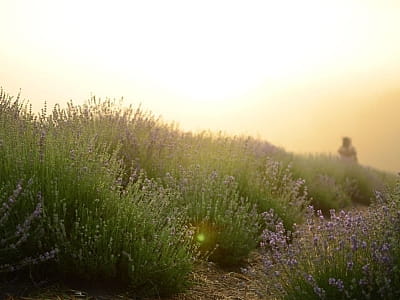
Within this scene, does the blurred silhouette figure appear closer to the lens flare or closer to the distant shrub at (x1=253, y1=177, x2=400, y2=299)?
the lens flare

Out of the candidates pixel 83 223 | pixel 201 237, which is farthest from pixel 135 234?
pixel 201 237

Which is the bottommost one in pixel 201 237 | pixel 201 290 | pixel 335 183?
pixel 201 290

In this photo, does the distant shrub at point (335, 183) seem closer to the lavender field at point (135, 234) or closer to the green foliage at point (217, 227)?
the green foliage at point (217, 227)

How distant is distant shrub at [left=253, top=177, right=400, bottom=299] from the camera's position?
93.4 inches

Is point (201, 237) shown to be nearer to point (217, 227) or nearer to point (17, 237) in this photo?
point (217, 227)

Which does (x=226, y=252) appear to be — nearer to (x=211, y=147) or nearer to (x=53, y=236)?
(x=53, y=236)

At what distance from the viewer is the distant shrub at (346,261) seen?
2371mm

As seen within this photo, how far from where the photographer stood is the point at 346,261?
8.39 ft

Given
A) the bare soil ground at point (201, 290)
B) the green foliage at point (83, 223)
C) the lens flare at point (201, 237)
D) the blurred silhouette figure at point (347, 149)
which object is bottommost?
the bare soil ground at point (201, 290)

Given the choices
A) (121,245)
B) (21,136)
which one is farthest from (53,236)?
(21,136)

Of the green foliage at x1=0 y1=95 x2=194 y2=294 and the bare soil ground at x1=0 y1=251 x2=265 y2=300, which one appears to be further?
the green foliage at x1=0 y1=95 x2=194 y2=294

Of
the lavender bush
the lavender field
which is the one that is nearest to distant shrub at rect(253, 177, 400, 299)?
the lavender field

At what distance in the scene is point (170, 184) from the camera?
A: 4477mm

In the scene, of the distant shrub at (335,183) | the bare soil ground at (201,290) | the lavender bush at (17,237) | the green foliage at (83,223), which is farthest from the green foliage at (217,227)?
the distant shrub at (335,183)
